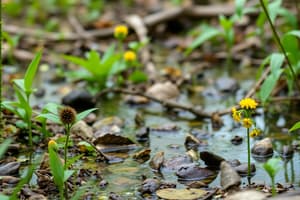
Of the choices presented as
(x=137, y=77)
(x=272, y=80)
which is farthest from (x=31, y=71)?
(x=137, y=77)

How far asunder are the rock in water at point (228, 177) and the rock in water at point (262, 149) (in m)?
0.35

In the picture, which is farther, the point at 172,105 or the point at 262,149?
the point at 172,105

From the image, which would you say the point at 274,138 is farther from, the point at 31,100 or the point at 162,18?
the point at 162,18

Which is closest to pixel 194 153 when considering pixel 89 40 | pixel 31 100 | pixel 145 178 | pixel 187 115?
pixel 145 178

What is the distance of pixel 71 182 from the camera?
205cm

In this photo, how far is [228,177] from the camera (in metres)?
2.01

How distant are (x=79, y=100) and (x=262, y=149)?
49.1 inches

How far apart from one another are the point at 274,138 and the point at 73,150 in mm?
945

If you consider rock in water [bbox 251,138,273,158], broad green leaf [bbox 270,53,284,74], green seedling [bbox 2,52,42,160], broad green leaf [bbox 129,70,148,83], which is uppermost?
broad green leaf [bbox 129,70,148,83]

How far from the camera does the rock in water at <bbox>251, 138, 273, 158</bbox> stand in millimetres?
2391

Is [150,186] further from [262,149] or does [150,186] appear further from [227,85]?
[227,85]

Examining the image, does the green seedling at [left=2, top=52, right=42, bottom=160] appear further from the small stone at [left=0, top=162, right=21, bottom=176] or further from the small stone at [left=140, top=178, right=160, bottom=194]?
the small stone at [left=140, top=178, right=160, bottom=194]

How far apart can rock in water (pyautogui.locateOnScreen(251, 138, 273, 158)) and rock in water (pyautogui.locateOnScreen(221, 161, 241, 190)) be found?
0.35 m

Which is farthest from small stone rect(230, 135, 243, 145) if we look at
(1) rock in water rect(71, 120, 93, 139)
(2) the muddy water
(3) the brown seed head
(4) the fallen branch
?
(4) the fallen branch
